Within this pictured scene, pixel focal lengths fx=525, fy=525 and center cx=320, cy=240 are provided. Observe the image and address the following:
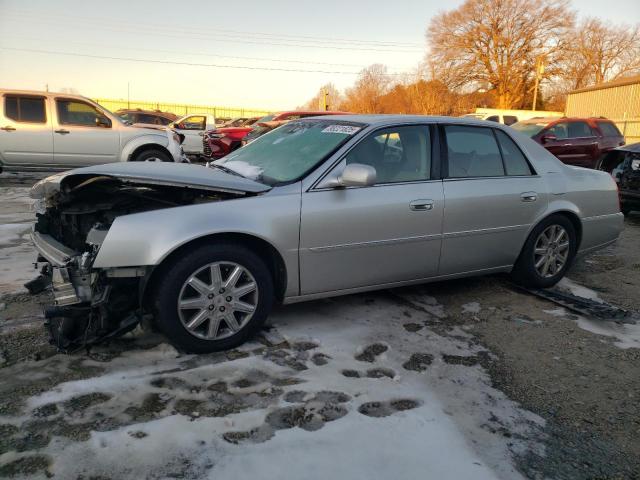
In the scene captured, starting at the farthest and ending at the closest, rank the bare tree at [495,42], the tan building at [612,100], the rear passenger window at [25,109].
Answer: the bare tree at [495,42] < the tan building at [612,100] < the rear passenger window at [25,109]

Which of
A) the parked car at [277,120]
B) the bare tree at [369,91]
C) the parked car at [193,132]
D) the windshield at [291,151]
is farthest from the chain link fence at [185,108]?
the windshield at [291,151]

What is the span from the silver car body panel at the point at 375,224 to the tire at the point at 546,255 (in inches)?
3.7

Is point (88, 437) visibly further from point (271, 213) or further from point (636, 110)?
point (636, 110)

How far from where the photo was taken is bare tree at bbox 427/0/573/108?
44.1 metres

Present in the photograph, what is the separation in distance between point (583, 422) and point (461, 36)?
47.0 meters

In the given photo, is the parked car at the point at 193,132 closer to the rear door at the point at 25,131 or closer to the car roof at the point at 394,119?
the rear door at the point at 25,131

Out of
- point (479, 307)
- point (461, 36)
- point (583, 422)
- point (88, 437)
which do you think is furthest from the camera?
point (461, 36)

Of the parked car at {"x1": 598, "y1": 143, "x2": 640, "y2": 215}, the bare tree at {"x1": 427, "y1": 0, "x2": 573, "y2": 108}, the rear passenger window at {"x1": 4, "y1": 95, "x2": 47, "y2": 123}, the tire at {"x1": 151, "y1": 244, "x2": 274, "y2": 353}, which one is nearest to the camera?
the tire at {"x1": 151, "y1": 244, "x2": 274, "y2": 353}

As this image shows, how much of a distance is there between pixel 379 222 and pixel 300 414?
4.93 ft

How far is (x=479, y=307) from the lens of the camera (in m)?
4.26

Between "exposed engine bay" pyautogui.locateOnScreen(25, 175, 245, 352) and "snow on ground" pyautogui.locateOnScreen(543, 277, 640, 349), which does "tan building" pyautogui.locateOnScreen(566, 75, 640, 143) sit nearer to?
"snow on ground" pyautogui.locateOnScreen(543, 277, 640, 349)

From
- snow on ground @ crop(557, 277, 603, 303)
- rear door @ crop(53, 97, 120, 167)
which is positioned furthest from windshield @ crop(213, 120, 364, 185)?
rear door @ crop(53, 97, 120, 167)

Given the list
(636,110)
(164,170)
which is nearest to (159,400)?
(164,170)

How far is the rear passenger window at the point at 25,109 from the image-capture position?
9727 millimetres
